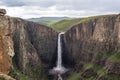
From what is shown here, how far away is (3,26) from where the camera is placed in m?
49.2

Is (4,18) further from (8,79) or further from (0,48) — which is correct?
(8,79)

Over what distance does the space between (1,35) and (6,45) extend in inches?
70.3

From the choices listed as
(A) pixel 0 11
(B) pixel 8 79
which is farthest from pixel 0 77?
(A) pixel 0 11

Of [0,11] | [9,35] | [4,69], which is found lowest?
[4,69]

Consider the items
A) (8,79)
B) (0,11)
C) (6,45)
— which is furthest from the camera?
(6,45)

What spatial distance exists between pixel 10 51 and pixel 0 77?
15070 millimetres

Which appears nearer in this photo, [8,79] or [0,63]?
[8,79]

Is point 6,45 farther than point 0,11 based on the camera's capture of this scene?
Yes

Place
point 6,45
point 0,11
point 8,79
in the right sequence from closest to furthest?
point 8,79 → point 0,11 → point 6,45

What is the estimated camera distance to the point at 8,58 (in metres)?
50.9

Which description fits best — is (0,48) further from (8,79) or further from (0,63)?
(8,79)

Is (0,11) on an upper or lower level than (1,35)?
upper

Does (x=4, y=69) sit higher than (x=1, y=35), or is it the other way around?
(x=1, y=35)

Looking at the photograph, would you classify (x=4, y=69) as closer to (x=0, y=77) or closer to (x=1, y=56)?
(x=1, y=56)
